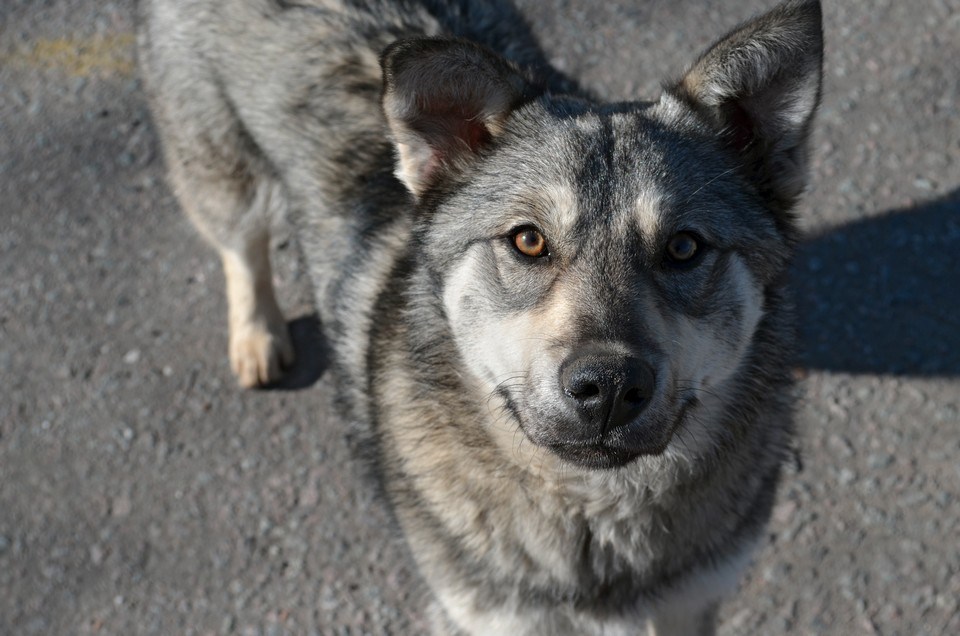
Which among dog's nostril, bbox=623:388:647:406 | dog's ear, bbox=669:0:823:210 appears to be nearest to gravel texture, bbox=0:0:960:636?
dog's nostril, bbox=623:388:647:406

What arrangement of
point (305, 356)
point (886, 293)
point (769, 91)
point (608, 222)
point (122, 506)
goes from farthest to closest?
point (305, 356), point (886, 293), point (122, 506), point (769, 91), point (608, 222)

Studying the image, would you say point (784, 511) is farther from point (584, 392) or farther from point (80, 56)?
point (80, 56)

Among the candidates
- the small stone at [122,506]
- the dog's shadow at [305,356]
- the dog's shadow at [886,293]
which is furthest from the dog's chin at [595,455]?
the small stone at [122,506]

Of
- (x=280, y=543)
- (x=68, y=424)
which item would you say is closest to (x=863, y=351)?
(x=280, y=543)

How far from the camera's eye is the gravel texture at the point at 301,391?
364 cm

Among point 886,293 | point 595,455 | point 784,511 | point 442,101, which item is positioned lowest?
point 784,511

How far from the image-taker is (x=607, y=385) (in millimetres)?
2189

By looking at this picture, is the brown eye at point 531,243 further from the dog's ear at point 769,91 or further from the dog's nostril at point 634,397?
the dog's ear at point 769,91

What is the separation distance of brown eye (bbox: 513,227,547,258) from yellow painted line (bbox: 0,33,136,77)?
142 inches

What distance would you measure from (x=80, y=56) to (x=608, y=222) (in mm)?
4108

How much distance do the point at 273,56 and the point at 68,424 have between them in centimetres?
186

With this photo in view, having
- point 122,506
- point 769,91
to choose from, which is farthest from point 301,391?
point 769,91

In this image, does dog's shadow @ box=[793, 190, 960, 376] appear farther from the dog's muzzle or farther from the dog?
the dog's muzzle

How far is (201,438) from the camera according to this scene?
414cm
